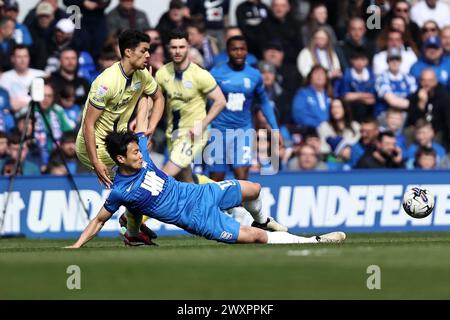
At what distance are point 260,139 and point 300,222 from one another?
185 centimetres

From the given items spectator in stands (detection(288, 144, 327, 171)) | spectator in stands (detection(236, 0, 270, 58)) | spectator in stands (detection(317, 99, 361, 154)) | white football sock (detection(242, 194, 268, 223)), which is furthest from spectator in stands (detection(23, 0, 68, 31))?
white football sock (detection(242, 194, 268, 223))

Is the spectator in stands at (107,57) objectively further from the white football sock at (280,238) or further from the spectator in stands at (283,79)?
the white football sock at (280,238)

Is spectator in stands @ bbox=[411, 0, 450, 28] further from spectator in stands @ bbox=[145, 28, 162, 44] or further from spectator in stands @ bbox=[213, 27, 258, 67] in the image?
spectator in stands @ bbox=[145, 28, 162, 44]

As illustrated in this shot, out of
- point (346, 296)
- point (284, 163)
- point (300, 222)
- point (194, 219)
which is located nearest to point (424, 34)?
point (284, 163)

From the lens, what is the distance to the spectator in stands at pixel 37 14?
69.6 ft

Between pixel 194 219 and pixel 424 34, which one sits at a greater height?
pixel 424 34

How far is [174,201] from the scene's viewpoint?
1391cm

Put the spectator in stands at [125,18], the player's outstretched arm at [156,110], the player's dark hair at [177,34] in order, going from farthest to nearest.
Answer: the spectator in stands at [125,18]
the player's dark hair at [177,34]
the player's outstretched arm at [156,110]

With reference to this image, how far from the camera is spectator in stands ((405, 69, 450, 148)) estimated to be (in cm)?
2156

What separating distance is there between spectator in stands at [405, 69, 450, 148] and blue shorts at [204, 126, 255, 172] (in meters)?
3.60

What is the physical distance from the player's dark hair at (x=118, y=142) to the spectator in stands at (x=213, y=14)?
26.0ft

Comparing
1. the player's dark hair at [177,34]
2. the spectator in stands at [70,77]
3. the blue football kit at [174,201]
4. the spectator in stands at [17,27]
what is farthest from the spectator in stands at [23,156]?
the blue football kit at [174,201]
